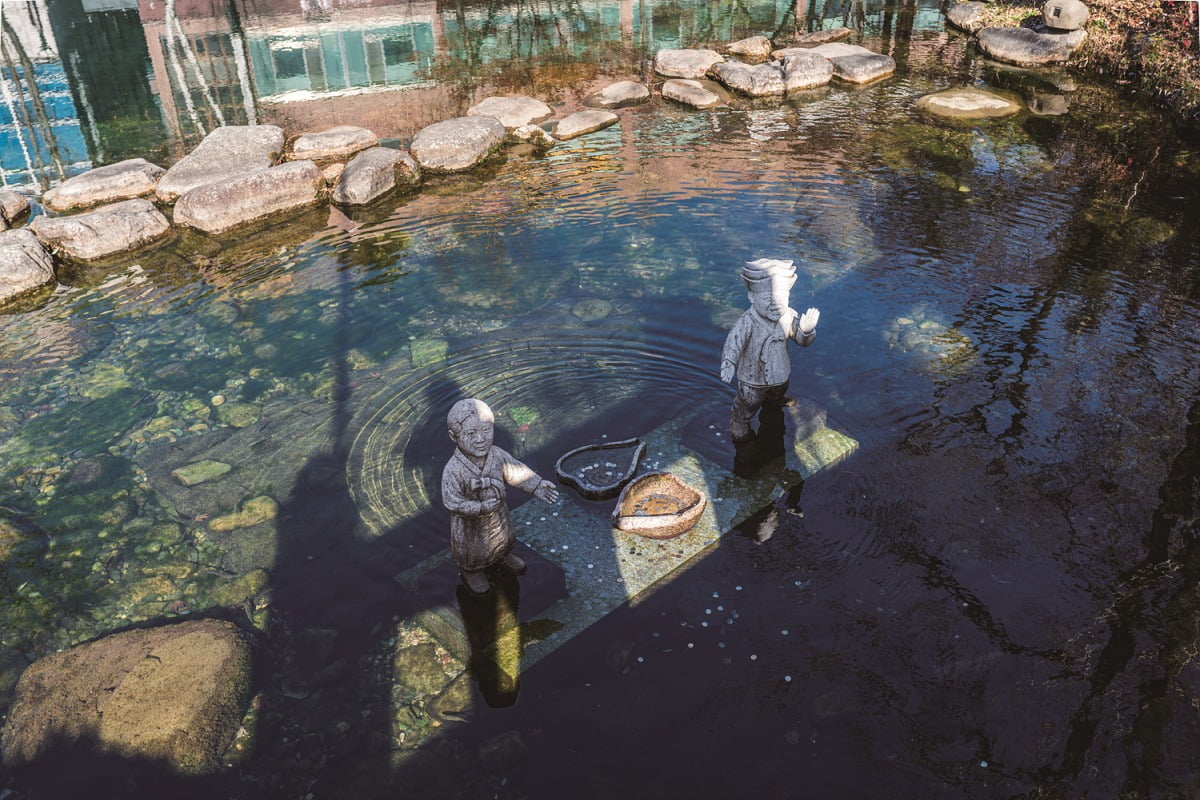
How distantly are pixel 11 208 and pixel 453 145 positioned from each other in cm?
730

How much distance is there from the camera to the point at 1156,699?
5.68m

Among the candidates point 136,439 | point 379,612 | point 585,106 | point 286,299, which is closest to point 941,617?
point 379,612

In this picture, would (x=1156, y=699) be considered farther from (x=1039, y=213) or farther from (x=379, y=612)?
(x=1039, y=213)

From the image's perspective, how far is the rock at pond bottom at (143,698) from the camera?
5.73 meters

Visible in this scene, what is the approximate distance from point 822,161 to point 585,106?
582 cm

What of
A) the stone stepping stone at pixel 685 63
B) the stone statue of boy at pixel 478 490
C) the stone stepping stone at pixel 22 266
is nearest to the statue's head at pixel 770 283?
the stone statue of boy at pixel 478 490

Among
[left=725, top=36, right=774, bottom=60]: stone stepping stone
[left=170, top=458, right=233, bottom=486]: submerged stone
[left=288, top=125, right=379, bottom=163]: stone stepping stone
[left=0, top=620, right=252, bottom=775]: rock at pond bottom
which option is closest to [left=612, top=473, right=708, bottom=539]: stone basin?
[left=0, top=620, right=252, bottom=775]: rock at pond bottom

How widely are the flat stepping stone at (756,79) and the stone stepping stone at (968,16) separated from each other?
6747mm

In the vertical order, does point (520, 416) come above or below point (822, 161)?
below

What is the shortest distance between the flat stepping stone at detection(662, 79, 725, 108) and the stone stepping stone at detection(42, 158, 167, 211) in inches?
401

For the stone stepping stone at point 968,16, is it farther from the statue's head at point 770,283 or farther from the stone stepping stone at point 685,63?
the statue's head at point 770,283

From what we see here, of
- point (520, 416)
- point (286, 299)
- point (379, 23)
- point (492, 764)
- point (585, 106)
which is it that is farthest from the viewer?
Result: point (379, 23)

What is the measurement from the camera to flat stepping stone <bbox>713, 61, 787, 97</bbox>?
60.0 feet

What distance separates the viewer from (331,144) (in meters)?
15.9
